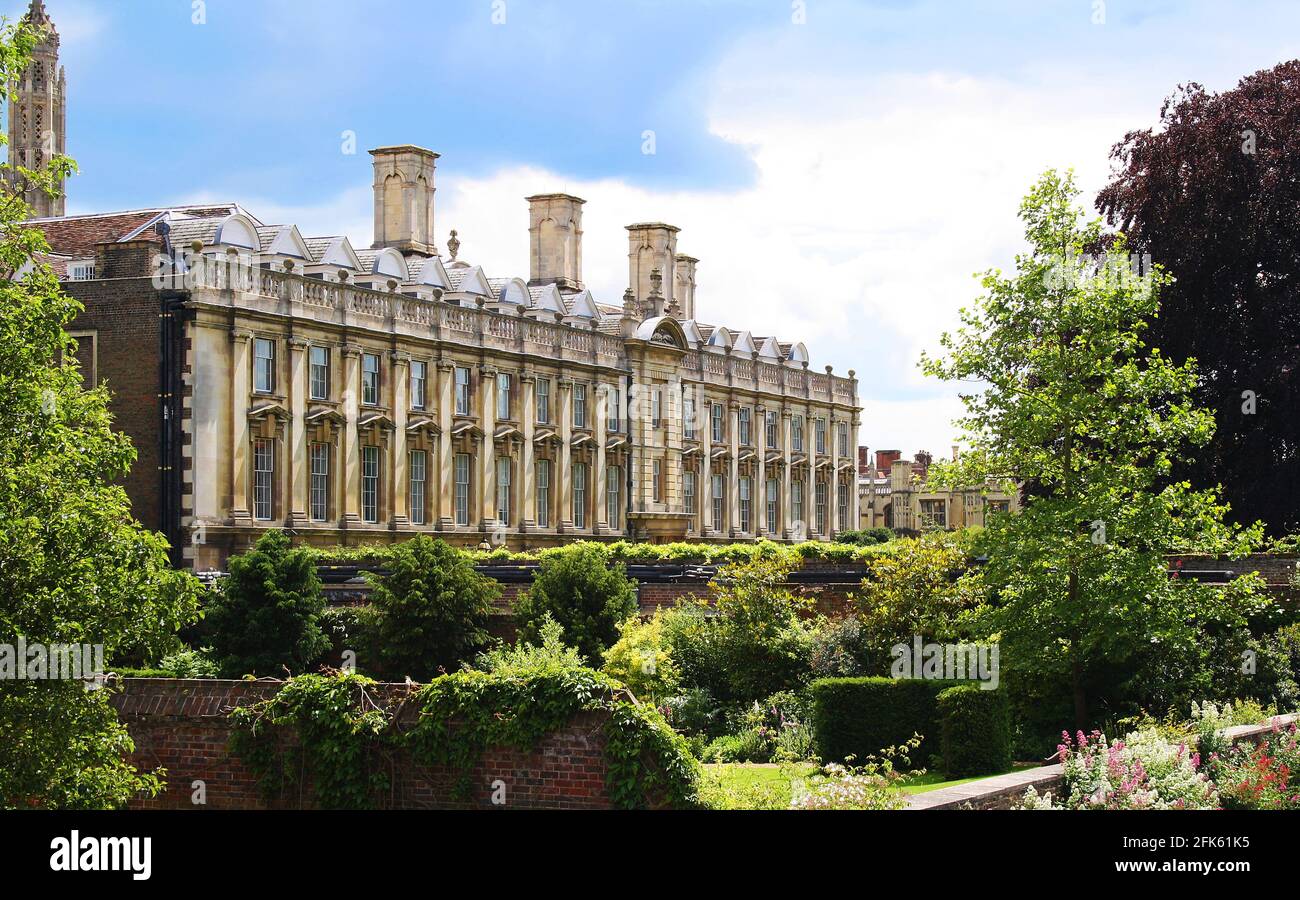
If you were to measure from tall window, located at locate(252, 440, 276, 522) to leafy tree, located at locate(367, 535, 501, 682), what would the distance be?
1110 cm

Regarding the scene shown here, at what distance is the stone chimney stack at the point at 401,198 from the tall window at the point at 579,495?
30.6 feet

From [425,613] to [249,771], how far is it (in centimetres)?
1441

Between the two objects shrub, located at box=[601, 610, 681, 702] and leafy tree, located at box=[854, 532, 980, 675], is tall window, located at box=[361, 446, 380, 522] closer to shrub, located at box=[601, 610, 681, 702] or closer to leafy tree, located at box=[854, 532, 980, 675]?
Answer: shrub, located at box=[601, 610, 681, 702]

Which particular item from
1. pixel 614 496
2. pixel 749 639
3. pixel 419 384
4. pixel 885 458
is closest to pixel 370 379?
pixel 419 384

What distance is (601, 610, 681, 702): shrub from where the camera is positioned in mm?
30797

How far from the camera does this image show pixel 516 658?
2956cm

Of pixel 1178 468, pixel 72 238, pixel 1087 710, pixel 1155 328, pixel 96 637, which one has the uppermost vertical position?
pixel 72 238

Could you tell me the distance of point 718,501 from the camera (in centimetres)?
6938

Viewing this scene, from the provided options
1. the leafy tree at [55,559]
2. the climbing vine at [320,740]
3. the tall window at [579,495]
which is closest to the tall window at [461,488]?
the tall window at [579,495]

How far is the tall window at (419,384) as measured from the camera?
5291cm

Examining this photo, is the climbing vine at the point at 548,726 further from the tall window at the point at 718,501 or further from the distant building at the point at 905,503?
the distant building at the point at 905,503
